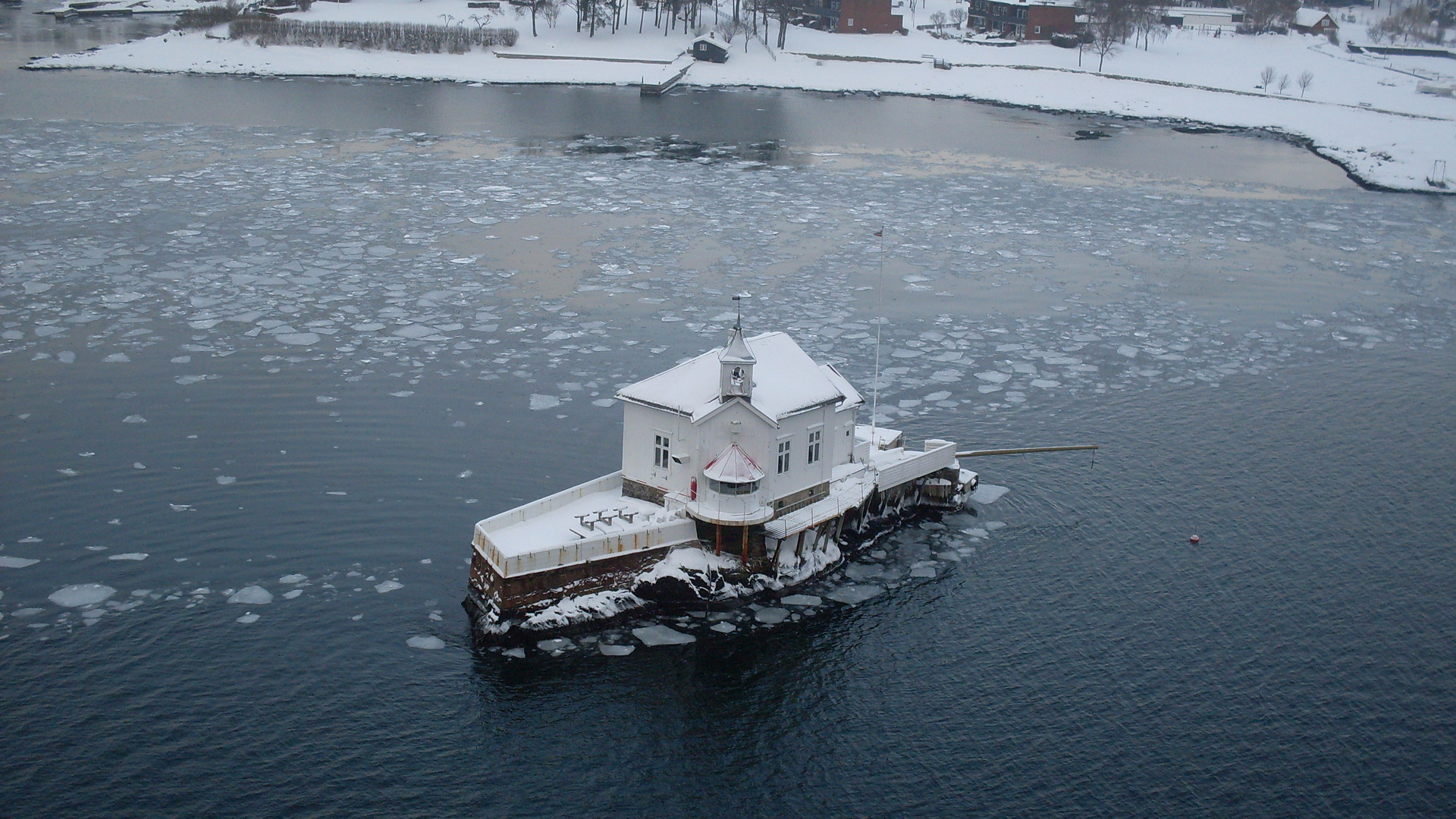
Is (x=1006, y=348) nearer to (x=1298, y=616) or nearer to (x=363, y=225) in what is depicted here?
(x=1298, y=616)

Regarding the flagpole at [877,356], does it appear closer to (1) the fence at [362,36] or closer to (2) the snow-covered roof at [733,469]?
(2) the snow-covered roof at [733,469]

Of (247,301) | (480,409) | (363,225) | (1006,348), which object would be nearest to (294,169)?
(363,225)

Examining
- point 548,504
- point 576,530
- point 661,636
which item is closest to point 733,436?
point 576,530

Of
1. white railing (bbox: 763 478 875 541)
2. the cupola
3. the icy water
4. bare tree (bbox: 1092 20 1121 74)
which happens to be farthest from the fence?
the cupola

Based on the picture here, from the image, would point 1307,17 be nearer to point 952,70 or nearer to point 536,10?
point 952,70

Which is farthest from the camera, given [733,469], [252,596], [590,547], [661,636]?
[733,469]

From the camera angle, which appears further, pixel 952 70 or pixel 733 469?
pixel 952 70

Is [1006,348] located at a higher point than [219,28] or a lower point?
lower
